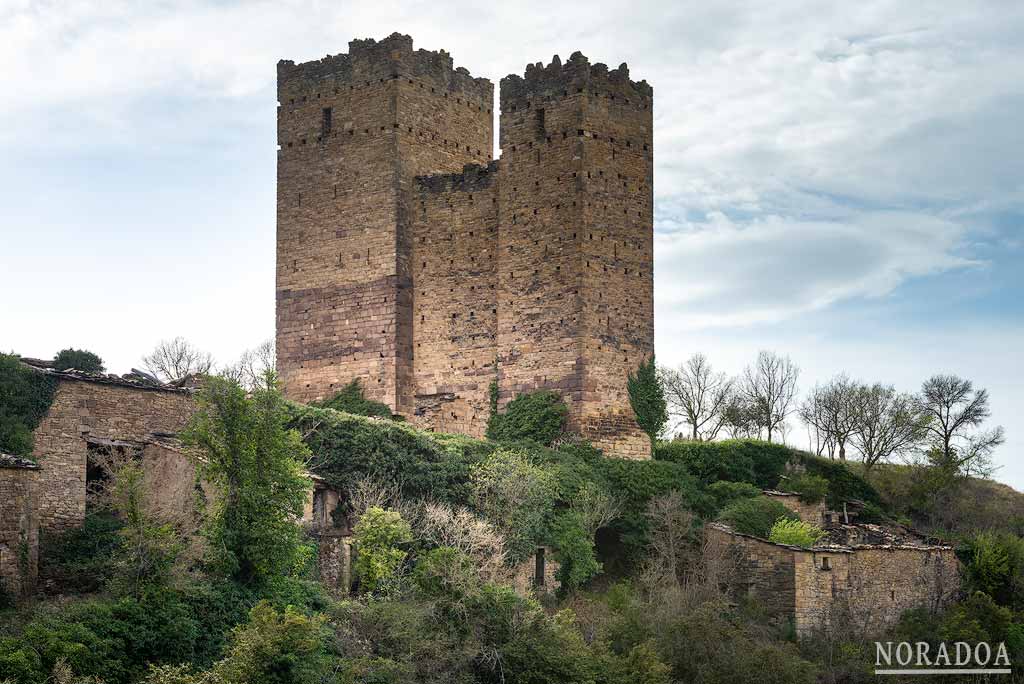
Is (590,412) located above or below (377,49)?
below

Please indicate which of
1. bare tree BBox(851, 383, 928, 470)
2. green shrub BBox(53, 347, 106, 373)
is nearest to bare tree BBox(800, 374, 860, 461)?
bare tree BBox(851, 383, 928, 470)

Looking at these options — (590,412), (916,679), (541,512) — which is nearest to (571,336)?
(590,412)

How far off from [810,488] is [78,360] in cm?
1715

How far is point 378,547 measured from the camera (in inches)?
1224

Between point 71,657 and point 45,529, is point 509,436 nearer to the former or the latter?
point 45,529

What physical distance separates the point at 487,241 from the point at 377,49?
589 centimetres

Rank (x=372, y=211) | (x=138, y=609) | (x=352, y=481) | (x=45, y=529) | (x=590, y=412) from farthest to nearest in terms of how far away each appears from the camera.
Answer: (x=372, y=211), (x=590, y=412), (x=352, y=481), (x=45, y=529), (x=138, y=609)

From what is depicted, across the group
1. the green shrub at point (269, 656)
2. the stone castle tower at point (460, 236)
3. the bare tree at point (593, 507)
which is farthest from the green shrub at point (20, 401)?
the stone castle tower at point (460, 236)

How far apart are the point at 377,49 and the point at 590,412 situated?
36.4ft

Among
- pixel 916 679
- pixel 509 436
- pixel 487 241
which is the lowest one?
pixel 916 679

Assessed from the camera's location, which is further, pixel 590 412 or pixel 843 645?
pixel 590 412

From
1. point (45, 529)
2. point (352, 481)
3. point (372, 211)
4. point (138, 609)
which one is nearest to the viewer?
point (138, 609)

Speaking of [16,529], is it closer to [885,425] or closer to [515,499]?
[515,499]

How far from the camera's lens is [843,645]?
111 ft
